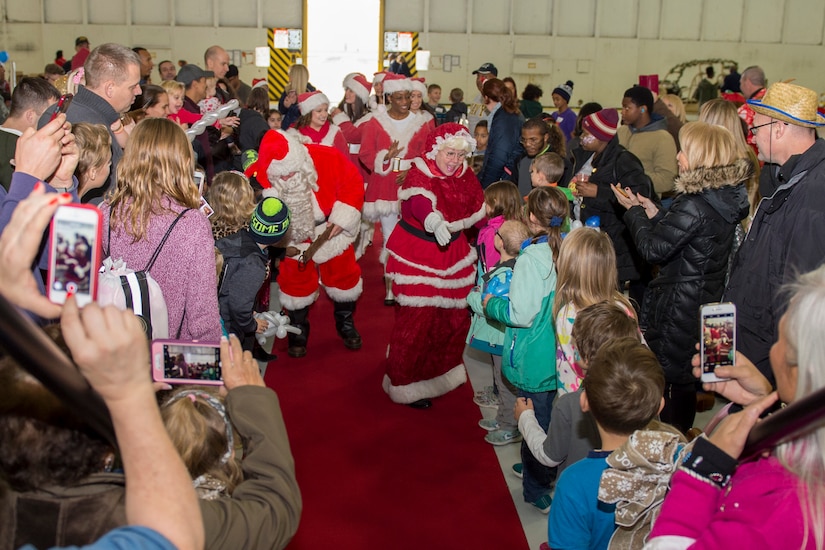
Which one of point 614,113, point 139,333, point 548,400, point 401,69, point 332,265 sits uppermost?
point 401,69

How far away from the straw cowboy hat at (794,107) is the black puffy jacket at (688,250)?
0.38 meters

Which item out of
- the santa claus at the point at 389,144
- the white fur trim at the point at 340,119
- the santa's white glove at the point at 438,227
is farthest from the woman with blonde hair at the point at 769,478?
the white fur trim at the point at 340,119

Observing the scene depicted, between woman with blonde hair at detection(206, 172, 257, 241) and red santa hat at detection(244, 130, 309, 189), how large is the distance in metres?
1.16

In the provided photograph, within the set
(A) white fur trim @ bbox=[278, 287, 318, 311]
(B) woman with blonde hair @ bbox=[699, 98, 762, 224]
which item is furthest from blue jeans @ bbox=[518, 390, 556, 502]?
(A) white fur trim @ bbox=[278, 287, 318, 311]

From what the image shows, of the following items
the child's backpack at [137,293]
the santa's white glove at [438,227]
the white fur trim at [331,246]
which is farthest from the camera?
the white fur trim at [331,246]

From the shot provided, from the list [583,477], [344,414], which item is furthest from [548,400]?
[583,477]

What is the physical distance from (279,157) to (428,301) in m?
1.46

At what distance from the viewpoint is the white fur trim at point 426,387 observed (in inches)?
184

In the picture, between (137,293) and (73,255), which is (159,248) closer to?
(137,293)

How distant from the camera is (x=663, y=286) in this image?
3.83 m

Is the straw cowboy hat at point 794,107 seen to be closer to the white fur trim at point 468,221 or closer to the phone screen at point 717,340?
the phone screen at point 717,340

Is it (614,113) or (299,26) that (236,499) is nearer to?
(614,113)

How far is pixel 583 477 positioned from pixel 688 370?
6.19ft

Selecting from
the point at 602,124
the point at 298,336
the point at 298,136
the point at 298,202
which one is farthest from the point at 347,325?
the point at 602,124
